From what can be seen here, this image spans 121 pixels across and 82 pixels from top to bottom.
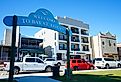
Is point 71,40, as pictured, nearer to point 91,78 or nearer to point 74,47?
point 74,47

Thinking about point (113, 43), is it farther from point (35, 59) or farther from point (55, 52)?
point (35, 59)

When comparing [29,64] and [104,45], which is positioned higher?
[104,45]

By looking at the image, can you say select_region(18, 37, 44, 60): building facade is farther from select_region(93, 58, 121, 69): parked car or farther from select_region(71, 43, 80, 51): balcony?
select_region(93, 58, 121, 69): parked car

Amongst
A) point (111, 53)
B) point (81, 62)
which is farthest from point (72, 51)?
point (81, 62)

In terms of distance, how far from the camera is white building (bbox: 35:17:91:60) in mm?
55875

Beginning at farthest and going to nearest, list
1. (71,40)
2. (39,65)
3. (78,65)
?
(71,40) < (78,65) < (39,65)

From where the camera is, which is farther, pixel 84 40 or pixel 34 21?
pixel 84 40

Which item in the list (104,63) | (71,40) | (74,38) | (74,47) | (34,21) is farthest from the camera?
(74,38)

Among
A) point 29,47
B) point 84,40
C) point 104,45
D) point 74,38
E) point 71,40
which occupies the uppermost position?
point 74,38

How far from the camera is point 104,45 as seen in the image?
63031mm

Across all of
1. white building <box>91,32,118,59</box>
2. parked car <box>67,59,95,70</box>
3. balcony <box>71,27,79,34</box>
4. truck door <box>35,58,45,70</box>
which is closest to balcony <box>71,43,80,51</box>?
balcony <box>71,27,79,34</box>

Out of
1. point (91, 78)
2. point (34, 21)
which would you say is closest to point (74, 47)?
point (91, 78)

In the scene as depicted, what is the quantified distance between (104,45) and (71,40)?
11.0m

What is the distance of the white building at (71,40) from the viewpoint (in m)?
55.9
